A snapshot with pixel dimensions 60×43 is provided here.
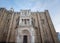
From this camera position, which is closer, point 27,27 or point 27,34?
point 27,34

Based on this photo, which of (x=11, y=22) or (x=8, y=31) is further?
(x=11, y=22)

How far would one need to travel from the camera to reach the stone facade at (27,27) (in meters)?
18.5

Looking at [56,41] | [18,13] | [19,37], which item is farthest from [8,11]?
[56,41]

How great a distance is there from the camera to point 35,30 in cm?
1973

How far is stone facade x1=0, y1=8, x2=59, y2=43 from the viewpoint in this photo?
18500 millimetres

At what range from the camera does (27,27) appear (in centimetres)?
1973

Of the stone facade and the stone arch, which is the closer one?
the stone arch

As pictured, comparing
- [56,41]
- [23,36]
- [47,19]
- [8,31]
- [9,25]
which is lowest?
[56,41]

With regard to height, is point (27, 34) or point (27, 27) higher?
point (27, 27)

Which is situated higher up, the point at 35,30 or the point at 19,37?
the point at 35,30

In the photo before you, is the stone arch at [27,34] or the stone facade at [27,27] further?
the stone facade at [27,27]

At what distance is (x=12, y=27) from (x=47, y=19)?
→ 9.00 m

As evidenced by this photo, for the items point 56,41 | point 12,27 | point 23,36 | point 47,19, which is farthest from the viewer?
point 47,19

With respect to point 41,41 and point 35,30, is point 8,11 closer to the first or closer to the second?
point 35,30
